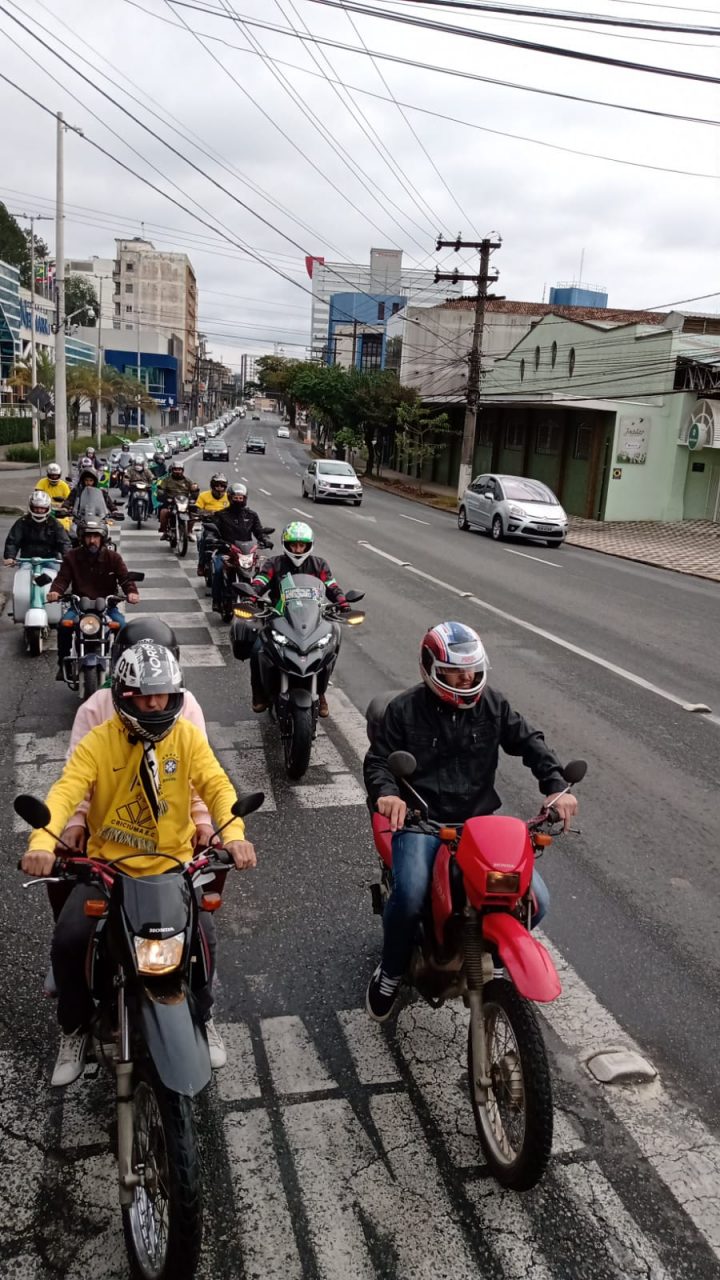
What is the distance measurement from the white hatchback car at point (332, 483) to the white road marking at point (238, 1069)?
95.0ft

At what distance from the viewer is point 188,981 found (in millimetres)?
3088

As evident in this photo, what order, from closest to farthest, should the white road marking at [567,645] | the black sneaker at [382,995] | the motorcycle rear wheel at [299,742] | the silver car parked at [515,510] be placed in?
the black sneaker at [382,995]
the motorcycle rear wheel at [299,742]
the white road marking at [567,645]
the silver car parked at [515,510]

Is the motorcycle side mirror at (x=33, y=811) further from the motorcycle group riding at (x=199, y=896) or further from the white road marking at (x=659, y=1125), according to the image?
the white road marking at (x=659, y=1125)

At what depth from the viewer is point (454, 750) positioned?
163 inches

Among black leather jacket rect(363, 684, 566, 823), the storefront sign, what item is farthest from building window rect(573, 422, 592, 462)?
black leather jacket rect(363, 684, 566, 823)

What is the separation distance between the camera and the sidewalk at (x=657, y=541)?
2297cm

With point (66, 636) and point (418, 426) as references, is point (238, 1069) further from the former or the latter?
point (418, 426)

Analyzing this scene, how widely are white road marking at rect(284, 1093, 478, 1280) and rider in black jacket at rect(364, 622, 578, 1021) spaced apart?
0.56m

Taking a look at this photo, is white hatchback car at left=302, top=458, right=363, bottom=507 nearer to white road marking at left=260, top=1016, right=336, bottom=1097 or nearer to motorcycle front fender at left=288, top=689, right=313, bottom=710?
motorcycle front fender at left=288, top=689, right=313, bottom=710

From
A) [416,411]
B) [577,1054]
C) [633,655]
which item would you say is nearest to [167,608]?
[633,655]

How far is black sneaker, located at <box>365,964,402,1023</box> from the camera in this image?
3896 millimetres

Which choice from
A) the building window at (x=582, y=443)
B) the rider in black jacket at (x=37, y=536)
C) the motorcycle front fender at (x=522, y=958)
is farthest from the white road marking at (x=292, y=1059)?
the building window at (x=582, y=443)

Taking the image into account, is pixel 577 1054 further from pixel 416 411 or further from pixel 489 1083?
pixel 416 411

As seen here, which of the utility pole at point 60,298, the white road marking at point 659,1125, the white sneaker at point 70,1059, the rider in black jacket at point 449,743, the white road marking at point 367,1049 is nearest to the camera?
the white road marking at point 659,1125
